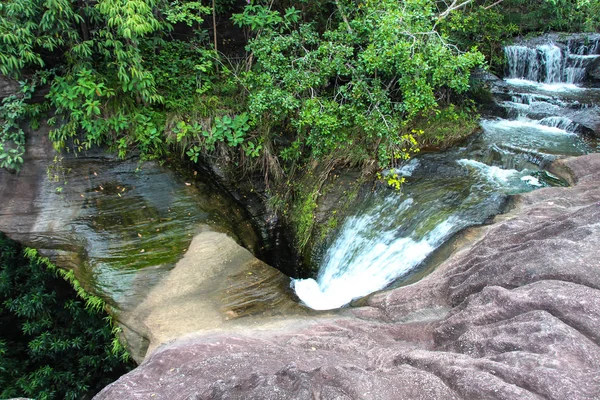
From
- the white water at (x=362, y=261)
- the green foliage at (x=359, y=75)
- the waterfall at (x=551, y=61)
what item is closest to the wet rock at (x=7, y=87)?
the green foliage at (x=359, y=75)

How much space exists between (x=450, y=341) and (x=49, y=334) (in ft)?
18.6

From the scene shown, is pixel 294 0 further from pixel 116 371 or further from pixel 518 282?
pixel 116 371

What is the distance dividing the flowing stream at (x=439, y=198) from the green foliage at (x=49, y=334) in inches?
124

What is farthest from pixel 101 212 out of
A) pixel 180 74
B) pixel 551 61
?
pixel 551 61

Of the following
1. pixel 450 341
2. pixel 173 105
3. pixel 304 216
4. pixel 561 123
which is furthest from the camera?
pixel 561 123

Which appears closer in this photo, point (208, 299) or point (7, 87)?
point (208, 299)

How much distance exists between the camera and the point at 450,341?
9.89ft

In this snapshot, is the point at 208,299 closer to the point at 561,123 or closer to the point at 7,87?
the point at 7,87

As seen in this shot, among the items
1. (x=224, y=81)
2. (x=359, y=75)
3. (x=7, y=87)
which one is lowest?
(x=359, y=75)

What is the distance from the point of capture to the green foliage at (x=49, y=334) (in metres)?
5.56

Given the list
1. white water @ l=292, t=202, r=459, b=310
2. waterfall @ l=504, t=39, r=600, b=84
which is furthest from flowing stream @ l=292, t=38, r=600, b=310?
waterfall @ l=504, t=39, r=600, b=84

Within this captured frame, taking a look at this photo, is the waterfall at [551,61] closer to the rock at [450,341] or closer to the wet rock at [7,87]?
the rock at [450,341]

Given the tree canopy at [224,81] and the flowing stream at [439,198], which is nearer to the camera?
the tree canopy at [224,81]

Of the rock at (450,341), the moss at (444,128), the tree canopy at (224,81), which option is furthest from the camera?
the moss at (444,128)
